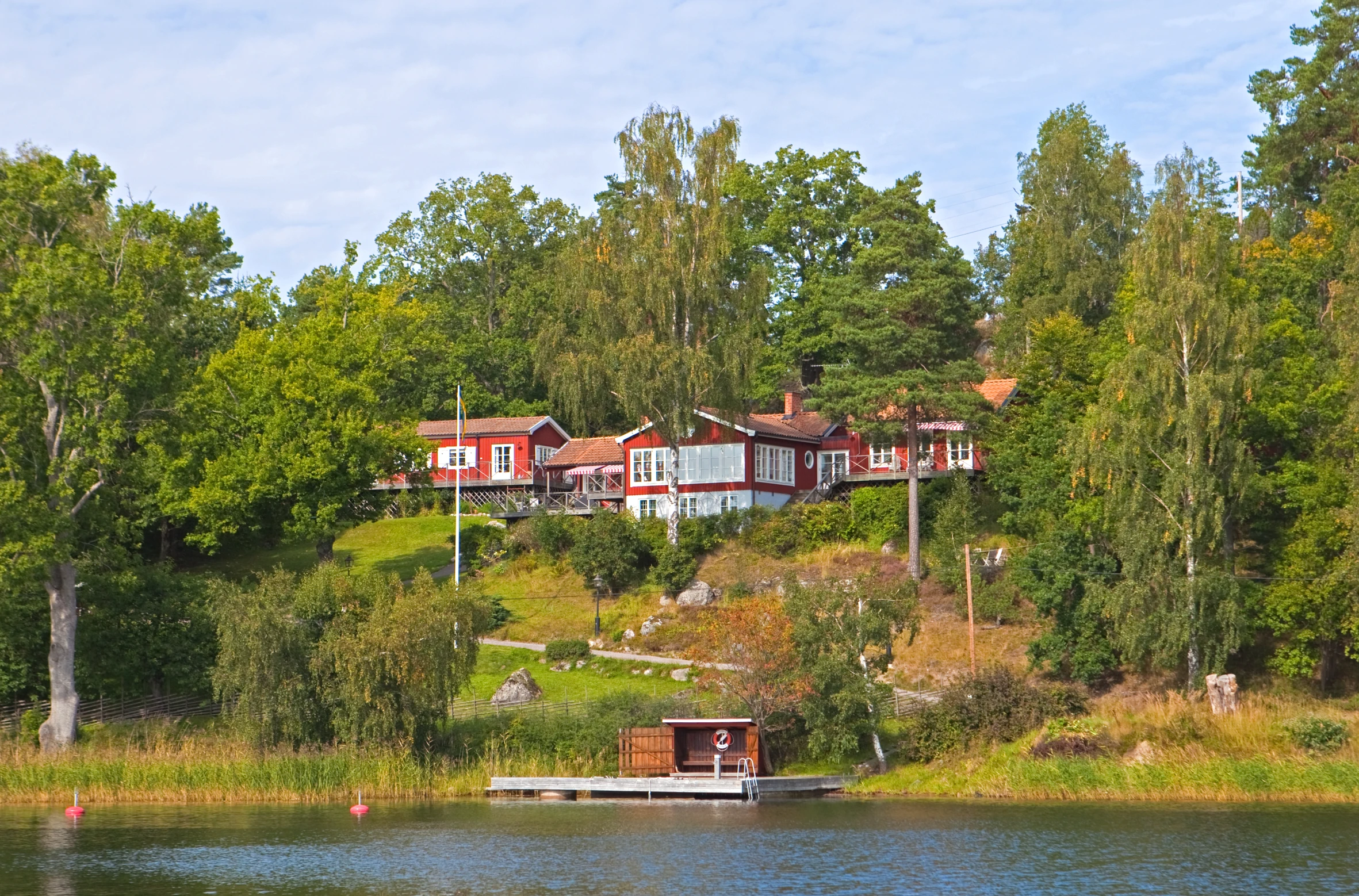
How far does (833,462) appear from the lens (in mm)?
77750

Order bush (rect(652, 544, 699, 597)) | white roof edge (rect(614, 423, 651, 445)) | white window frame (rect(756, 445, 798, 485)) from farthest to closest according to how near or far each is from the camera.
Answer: white window frame (rect(756, 445, 798, 485)) → white roof edge (rect(614, 423, 651, 445)) → bush (rect(652, 544, 699, 597))

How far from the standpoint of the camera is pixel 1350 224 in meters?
65.7

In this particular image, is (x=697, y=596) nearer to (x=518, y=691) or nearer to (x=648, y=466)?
(x=518, y=691)

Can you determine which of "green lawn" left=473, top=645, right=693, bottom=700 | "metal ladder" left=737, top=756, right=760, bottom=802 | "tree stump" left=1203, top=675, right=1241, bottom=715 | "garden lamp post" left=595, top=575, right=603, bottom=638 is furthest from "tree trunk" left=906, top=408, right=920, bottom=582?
"metal ladder" left=737, top=756, right=760, bottom=802

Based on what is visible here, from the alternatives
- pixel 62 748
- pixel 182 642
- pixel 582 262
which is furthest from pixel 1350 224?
pixel 62 748

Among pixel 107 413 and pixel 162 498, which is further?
pixel 162 498

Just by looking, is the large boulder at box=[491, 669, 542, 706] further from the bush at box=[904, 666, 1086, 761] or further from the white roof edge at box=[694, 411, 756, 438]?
the white roof edge at box=[694, 411, 756, 438]

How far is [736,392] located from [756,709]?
2411 cm

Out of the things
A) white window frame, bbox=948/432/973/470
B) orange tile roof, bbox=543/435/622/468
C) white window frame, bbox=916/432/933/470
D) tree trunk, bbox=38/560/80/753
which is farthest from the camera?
orange tile roof, bbox=543/435/622/468

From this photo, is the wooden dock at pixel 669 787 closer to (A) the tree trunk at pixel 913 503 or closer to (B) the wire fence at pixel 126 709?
(B) the wire fence at pixel 126 709

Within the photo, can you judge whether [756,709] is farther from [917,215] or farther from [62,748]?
[917,215]

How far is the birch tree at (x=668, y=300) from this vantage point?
66312 mm

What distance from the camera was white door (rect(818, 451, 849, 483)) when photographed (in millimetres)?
76562

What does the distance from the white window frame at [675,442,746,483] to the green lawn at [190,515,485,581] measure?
1180cm
